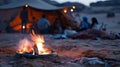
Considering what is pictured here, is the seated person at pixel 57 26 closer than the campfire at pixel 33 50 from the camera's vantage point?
No

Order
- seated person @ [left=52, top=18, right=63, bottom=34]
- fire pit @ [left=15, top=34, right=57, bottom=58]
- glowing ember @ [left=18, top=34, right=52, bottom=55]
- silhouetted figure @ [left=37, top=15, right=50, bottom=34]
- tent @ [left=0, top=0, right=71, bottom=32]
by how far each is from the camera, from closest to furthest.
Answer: fire pit @ [left=15, top=34, right=57, bottom=58] < glowing ember @ [left=18, top=34, right=52, bottom=55] < silhouetted figure @ [left=37, top=15, right=50, bottom=34] < seated person @ [left=52, top=18, right=63, bottom=34] < tent @ [left=0, top=0, right=71, bottom=32]

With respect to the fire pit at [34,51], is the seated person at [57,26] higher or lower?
lower

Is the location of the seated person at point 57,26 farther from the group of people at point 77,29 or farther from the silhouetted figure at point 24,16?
the silhouetted figure at point 24,16

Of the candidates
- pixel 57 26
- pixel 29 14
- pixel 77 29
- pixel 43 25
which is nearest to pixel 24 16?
pixel 29 14

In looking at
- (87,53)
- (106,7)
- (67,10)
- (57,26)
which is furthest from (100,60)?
(106,7)

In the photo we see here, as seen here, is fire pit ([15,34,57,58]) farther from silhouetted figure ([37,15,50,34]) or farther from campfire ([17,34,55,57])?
silhouetted figure ([37,15,50,34])

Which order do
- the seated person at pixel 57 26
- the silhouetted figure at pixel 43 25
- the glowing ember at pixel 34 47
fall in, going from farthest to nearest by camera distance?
the seated person at pixel 57 26
the silhouetted figure at pixel 43 25
the glowing ember at pixel 34 47

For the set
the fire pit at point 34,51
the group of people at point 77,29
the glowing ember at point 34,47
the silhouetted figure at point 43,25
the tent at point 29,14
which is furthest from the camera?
the tent at point 29,14

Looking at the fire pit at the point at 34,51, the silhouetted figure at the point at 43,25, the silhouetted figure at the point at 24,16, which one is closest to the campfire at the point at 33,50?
the fire pit at the point at 34,51

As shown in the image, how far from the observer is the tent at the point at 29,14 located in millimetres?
19047

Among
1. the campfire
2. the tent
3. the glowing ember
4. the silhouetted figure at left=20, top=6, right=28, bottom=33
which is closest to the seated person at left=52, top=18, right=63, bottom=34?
the tent

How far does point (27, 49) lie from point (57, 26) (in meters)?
9.73

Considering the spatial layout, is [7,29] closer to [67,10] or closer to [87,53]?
[67,10]

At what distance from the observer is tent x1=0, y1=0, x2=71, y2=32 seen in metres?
19.0
